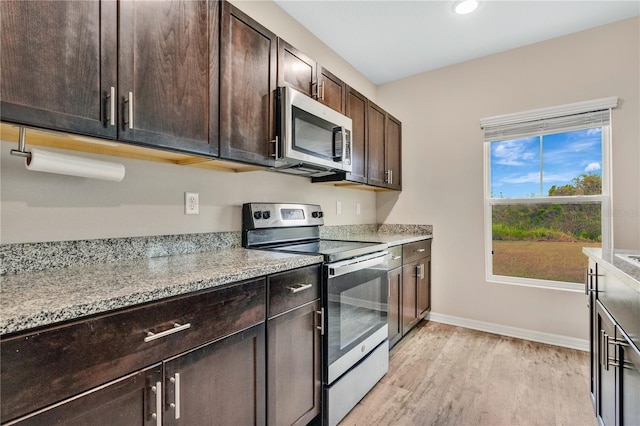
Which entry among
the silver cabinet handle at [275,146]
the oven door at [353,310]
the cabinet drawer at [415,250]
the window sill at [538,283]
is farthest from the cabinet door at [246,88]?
the window sill at [538,283]

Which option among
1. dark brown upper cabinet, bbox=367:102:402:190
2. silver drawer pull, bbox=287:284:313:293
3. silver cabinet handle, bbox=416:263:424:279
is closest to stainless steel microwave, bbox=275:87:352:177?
dark brown upper cabinet, bbox=367:102:402:190

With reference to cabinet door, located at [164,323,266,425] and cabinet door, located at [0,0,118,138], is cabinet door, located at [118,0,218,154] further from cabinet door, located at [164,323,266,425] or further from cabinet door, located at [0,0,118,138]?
cabinet door, located at [164,323,266,425]

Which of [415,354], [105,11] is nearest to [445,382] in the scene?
[415,354]

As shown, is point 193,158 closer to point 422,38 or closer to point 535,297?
point 422,38

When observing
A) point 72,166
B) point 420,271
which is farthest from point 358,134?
point 72,166

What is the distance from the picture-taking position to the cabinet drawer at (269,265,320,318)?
131 cm

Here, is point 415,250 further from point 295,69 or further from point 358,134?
point 295,69

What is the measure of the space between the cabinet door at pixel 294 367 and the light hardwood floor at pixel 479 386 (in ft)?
1.21

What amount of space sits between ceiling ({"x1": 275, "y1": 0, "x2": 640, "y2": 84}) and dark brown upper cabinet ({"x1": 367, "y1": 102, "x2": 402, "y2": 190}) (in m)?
0.57

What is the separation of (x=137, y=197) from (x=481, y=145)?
2.92 metres

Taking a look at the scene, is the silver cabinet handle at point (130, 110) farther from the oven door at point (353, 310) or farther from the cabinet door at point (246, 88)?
the oven door at point (353, 310)

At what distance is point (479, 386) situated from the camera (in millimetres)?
2012

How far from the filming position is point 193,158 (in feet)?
4.91

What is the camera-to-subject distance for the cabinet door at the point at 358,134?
247 centimetres
